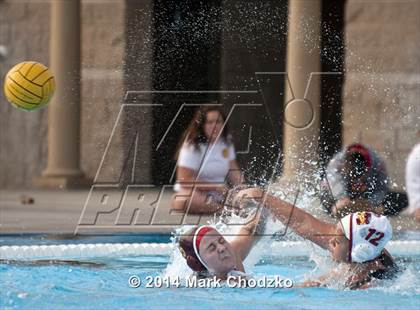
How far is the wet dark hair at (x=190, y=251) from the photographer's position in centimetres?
639

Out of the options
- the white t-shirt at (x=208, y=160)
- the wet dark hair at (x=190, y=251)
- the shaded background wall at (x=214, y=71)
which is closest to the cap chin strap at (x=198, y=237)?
the wet dark hair at (x=190, y=251)

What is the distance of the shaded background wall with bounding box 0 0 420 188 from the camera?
13.8 metres

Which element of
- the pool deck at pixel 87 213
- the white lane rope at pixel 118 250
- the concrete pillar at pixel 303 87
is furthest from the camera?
the concrete pillar at pixel 303 87

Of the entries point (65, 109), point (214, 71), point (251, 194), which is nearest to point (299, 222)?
point (251, 194)

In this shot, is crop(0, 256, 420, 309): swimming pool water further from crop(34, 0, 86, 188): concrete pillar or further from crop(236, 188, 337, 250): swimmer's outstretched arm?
crop(34, 0, 86, 188): concrete pillar

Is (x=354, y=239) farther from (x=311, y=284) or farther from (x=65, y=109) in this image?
(x=65, y=109)

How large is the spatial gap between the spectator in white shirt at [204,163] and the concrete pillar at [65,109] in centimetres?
475

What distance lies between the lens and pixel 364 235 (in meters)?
6.37

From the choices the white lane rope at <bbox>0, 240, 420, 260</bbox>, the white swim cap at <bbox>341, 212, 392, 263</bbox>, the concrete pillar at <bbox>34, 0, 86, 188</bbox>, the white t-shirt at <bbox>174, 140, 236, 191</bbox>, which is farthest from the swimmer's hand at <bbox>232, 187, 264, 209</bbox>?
the concrete pillar at <bbox>34, 0, 86, 188</bbox>

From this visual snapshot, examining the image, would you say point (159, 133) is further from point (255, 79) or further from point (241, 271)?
point (241, 271)

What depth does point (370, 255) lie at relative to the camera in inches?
252

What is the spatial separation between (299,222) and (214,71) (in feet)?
28.7

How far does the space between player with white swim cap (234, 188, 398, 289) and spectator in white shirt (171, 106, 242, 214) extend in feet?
10.1

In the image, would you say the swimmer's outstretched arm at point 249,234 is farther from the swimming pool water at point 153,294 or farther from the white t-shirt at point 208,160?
the white t-shirt at point 208,160
